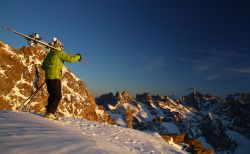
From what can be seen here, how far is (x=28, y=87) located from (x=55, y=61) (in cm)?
16602

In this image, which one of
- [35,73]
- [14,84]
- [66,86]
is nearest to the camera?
[14,84]

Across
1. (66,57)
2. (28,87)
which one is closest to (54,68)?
(66,57)

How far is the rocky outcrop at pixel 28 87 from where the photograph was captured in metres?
155

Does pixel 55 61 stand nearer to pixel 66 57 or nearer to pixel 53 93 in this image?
pixel 66 57

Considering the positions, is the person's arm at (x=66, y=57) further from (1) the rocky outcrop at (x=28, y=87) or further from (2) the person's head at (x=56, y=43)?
(1) the rocky outcrop at (x=28, y=87)

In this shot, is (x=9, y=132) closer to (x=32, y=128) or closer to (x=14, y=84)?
(x=32, y=128)

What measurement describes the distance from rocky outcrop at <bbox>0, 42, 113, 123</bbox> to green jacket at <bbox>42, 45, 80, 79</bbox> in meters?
135

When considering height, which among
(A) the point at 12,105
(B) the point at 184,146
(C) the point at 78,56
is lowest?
(B) the point at 184,146

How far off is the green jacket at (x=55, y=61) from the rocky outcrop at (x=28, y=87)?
5317 inches

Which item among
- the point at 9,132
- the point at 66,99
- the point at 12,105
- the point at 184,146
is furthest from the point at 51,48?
the point at 66,99

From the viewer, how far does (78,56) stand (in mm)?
14445

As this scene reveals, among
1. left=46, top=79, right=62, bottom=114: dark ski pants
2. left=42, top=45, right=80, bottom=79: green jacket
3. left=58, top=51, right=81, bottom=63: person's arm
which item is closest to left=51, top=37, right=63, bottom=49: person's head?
left=42, top=45, right=80, bottom=79: green jacket

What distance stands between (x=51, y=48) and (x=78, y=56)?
1315mm

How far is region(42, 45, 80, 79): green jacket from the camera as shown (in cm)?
1387
